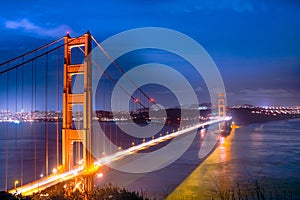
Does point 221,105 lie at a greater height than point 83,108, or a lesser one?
greater

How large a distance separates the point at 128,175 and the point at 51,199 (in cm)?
978

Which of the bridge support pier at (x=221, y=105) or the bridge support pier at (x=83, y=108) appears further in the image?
the bridge support pier at (x=221, y=105)

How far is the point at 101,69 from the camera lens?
13.5 m

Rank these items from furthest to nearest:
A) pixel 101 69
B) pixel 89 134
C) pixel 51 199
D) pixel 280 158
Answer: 1. pixel 280 158
2. pixel 101 69
3. pixel 89 134
4. pixel 51 199

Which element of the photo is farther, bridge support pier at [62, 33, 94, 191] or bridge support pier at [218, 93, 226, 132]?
bridge support pier at [218, 93, 226, 132]

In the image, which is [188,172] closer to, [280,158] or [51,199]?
[280,158]

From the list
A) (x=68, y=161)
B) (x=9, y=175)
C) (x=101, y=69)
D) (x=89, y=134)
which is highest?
(x=101, y=69)

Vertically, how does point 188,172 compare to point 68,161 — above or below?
below

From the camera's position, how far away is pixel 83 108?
29.7ft

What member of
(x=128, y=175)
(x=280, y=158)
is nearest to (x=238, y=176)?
(x=128, y=175)

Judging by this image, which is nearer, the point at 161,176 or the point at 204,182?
the point at 204,182

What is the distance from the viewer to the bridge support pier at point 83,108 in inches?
354

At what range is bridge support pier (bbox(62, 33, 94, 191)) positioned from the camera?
900cm

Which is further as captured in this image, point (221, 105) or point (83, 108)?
point (221, 105)
